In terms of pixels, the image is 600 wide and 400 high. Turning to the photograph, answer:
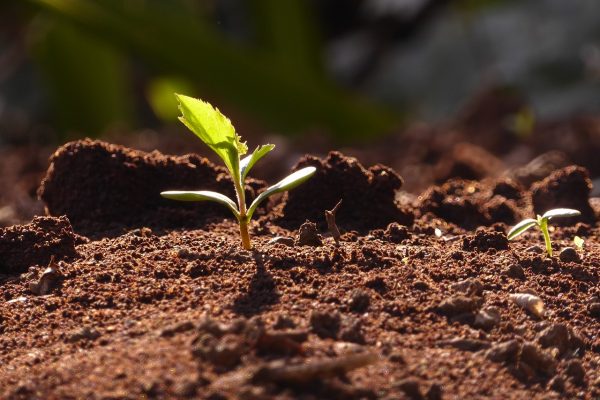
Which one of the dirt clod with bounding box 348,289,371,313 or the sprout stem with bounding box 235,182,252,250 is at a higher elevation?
the sprout stem with bounding box 235,182,252,250

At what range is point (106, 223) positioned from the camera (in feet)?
5.81

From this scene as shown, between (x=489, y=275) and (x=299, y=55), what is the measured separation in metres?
4.52

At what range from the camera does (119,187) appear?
71.1 inches

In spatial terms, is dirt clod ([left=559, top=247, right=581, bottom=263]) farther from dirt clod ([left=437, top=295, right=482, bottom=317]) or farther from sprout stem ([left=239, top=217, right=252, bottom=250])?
sprout stem ([left=239, top=217, right=252, bottom=250])

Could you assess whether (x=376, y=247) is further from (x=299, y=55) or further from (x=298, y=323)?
(x=299, y=55)

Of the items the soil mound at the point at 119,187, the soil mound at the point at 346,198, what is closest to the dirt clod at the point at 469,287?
the soil mound at the point at 346,198

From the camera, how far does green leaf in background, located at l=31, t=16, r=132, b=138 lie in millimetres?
5105

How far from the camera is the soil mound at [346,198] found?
1.76m

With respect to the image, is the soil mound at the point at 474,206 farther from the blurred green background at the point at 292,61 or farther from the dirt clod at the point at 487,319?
the blurred green background at the point at 292,61

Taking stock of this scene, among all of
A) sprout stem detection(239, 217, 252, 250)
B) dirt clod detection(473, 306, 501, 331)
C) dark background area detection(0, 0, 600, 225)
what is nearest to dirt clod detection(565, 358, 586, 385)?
dirt clod detection(473, 306, 501, 331)

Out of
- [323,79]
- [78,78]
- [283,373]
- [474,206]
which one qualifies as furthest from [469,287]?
[323,79]

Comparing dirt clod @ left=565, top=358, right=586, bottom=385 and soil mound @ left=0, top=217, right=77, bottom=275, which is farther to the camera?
soil mound @ left=0, top=217, right=77, bottom=275

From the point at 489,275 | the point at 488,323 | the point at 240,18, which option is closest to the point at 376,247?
the point at 489,275

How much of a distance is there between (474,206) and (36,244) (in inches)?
32.1
